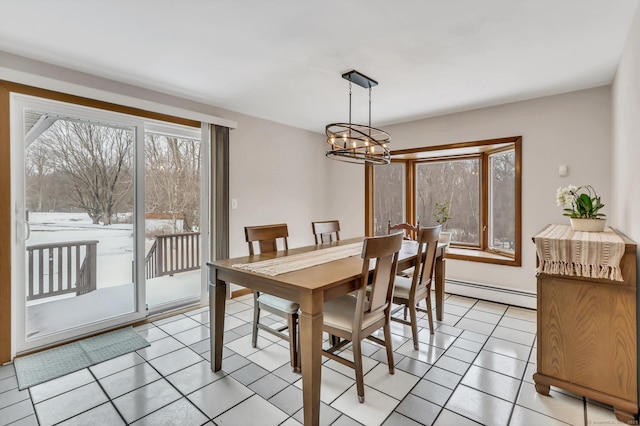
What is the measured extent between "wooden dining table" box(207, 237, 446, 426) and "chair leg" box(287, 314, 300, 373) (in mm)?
419

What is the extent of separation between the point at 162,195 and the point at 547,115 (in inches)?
177

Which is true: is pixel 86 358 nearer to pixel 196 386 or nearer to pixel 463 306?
pixel 196 386

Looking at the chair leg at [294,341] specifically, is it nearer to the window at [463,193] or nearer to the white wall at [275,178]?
the white wall at [275,178]

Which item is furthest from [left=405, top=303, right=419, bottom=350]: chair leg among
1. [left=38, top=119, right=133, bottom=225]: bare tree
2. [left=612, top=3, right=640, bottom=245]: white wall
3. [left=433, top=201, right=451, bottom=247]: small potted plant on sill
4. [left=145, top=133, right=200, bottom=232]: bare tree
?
[left=38, top=119, right=133, bottom=225]: bare tree

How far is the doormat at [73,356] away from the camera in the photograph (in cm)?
222

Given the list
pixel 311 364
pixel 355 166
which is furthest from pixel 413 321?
pixel 355 166

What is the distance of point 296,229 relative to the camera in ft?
15.7

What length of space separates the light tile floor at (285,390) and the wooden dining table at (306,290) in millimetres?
235

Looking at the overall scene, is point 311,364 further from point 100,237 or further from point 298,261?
point 100,237

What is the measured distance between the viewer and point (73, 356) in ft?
8.16

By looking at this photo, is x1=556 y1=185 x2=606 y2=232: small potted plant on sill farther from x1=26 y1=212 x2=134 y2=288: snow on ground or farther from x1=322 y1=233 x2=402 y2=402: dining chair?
x1=26 y1=212 x2=134 y2=288: snow on ground

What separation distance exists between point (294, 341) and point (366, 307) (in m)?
0.60

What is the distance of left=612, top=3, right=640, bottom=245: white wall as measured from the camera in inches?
73.2

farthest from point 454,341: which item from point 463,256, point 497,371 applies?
point 463,256
